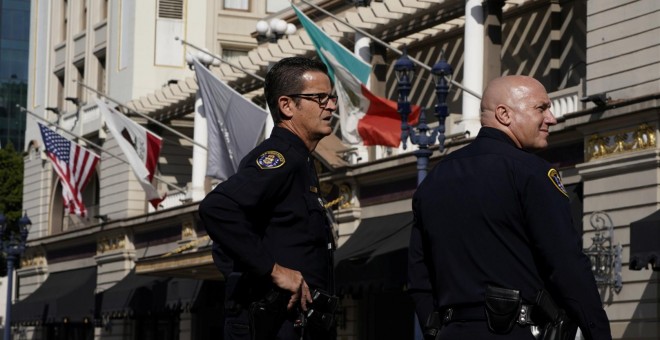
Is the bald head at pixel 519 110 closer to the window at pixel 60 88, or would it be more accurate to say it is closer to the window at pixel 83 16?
the window at pixel 83 16

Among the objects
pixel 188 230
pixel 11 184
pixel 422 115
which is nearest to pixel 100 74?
pixel 188 230

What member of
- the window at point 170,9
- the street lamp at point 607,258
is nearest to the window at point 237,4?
the window at point 170,9

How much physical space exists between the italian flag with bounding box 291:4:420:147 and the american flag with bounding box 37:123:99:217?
53.0 ft

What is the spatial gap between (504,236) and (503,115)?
59cm

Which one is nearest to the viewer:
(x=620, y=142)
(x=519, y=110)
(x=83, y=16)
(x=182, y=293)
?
(x=519, y=110)

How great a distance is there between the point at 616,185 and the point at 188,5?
2408 cm

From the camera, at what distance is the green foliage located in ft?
236

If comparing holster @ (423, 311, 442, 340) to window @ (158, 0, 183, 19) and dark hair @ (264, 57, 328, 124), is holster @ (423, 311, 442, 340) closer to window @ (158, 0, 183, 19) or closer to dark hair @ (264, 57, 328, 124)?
dark hair @ (264, 57, 328, 124)

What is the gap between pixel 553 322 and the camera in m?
6.63

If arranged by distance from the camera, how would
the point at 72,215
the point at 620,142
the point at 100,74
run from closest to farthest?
the point at 620,142, the point at 100,74, the point at 72,215

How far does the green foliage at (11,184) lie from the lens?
236 ft

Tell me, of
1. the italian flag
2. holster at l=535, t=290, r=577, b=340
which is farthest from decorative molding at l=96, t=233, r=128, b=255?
holster at l=535, t=290, r=577, b=340

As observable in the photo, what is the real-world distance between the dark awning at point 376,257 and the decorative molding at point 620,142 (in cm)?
419

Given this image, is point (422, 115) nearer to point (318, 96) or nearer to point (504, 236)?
point (318, 96)
